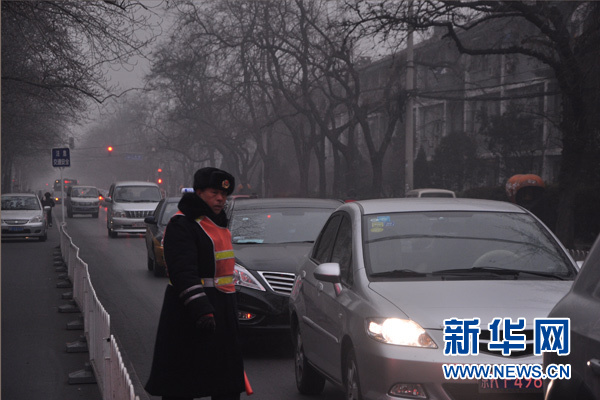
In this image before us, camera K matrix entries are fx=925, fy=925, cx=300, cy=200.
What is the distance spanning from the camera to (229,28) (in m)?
42.1

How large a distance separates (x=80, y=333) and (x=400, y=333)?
7.33 meters

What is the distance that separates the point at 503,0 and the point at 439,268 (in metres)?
16.7

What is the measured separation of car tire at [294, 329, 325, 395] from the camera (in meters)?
7.79

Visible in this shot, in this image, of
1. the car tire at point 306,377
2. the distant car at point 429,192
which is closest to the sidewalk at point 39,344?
the car tire at point 306,377

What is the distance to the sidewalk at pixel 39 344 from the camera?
28.3 feet

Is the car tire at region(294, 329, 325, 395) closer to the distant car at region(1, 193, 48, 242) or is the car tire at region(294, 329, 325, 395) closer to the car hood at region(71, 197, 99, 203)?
the distant car at region(1, 193, 48, 242)

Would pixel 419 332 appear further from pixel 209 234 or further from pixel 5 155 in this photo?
pixel 5 155

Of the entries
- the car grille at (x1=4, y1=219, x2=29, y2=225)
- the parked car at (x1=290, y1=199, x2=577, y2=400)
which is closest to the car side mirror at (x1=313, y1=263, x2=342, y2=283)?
the parked car at (x1=290, y1=199, x2=577, y2=400)

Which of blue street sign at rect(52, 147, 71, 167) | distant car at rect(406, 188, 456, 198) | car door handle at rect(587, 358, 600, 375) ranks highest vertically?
blue street sign at rect(52, 147, 71, 167)

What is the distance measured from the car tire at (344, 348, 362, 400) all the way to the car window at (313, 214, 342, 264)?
4.66ft

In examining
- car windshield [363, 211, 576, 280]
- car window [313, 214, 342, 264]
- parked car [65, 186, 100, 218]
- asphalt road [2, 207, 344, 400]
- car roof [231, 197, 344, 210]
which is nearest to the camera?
car windshield [363, 211, 576, 280]

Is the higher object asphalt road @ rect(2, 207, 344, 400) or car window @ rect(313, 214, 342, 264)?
car window @ rect(313, 214, 342, 264)

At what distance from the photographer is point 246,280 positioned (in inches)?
390

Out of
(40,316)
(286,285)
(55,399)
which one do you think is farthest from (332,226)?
(40,316)
